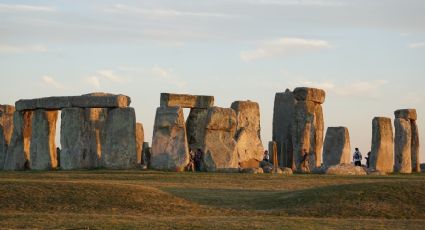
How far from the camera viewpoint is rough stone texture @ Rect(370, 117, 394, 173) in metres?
50.5

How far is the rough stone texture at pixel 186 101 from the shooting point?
155 ft

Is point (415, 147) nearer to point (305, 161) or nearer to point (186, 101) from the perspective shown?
point (305, 161)

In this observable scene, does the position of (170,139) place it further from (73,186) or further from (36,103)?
(73,186)

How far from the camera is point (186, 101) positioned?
47969 millimetres

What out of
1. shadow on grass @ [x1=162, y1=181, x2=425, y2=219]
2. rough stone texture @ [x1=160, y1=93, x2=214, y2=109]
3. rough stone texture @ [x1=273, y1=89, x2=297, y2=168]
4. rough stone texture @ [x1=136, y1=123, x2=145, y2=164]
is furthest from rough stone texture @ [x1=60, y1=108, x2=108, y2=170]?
shadow on grass @ [x1=162, y1=181, x2=425, y2=219]

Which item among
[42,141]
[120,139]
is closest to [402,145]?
[120,139]

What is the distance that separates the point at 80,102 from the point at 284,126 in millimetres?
11316

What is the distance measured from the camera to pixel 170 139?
4559cm

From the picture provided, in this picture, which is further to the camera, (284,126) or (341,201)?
(284,126)

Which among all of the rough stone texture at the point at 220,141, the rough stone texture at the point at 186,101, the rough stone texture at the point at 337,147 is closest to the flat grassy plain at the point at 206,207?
the rough stone texture at the point at 220,141

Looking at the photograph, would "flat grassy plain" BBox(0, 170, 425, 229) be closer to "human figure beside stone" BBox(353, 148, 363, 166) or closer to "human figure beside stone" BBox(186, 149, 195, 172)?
"human figure beside stone" BBox(186, 149, 195, 172)

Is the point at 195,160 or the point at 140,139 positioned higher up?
the point at 140,139

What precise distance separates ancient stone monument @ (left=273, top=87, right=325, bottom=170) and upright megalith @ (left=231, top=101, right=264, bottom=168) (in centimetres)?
164

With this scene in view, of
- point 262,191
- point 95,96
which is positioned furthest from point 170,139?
point 262,191
